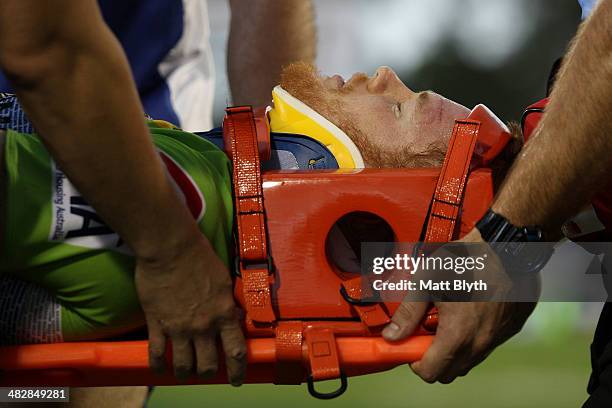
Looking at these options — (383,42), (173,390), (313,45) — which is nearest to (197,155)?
(313,45)

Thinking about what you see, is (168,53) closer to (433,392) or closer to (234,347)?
(433,392)

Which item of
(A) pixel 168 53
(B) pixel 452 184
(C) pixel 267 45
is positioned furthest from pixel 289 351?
(A) pixel 168 53

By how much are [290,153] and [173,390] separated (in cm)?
436

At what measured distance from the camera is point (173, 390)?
6.69 m

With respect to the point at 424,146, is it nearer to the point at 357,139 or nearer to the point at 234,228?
the point at 357,139

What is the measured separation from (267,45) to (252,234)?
1.67m

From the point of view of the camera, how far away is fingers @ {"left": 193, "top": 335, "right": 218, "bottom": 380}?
230 centimetres

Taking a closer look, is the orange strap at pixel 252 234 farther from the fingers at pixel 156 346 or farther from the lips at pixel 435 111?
the lips at pixel 435 111

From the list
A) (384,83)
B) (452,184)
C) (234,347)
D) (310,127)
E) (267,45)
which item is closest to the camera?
(234,347)

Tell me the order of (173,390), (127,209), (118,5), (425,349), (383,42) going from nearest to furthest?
(127,209)
(425,349)
(118,5)
(173,390)
(383,42)

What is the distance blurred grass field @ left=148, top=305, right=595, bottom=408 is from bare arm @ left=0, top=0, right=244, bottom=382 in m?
3.82

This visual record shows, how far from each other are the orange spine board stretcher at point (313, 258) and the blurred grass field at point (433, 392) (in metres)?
3.60

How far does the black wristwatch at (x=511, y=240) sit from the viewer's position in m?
2.34

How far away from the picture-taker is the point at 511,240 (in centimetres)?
233
